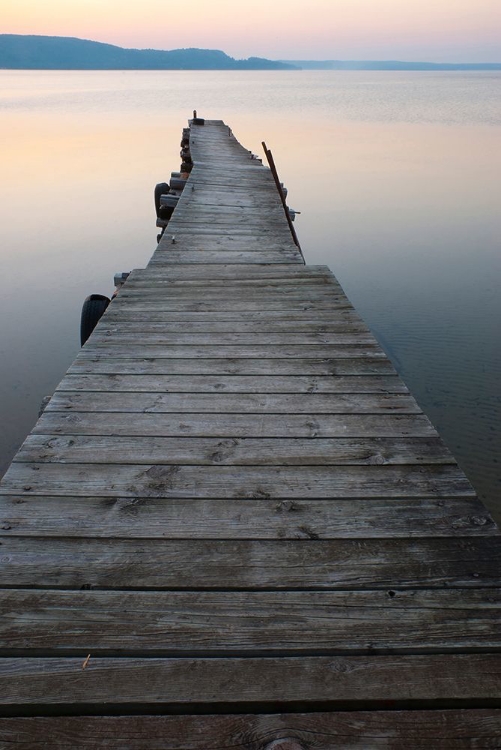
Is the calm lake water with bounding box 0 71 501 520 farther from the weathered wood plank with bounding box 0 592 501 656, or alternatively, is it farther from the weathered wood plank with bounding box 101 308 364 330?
the weathered wood plank with bounding box 0 592 501 656

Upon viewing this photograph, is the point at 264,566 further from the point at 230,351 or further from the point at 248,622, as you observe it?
the point at 230,351

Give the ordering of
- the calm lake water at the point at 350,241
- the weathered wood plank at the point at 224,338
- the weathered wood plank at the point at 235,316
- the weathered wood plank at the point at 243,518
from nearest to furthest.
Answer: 1. the weathered wood plank at the point at 243,518
2. the weathered wood plank at the point at 224,338
3. the weathered wood plank at the point at 235,316
4. the calm lake water at the point at 350,241

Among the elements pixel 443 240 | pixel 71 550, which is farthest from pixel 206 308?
pixel 443 240

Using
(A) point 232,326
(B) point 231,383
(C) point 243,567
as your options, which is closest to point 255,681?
(C) point 243,567

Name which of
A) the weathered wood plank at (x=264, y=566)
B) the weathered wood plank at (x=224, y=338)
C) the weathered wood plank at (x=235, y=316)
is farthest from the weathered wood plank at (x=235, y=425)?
the weathered wood plank at (x=235, y=316)

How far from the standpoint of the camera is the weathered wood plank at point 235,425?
3.07 meters

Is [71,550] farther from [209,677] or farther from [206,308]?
[206,308]

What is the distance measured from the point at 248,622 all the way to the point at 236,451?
3.48 ft

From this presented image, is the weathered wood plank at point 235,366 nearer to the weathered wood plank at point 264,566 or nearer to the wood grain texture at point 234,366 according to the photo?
the wood grain texture at point 234,366

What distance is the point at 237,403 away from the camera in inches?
133

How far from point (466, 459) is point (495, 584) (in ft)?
13.7

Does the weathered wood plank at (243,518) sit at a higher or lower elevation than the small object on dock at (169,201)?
lower

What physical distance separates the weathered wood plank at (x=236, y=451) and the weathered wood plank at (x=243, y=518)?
30 centimetres

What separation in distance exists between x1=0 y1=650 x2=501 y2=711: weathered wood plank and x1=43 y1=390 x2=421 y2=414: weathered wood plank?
163 cm
